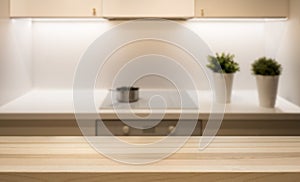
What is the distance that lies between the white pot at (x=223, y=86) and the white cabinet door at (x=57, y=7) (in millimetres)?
852

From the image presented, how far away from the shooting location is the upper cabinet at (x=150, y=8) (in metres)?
2.45

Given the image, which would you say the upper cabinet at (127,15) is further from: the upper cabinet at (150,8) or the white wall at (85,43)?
the white wall at (85,43)

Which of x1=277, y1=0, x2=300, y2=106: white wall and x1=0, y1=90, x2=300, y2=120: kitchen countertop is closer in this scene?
x1=0, y1=90, x2=300, y2=120: kitchen countertop

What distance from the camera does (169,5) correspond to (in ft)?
8.04

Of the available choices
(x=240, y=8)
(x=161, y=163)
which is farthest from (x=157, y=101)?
(x=161, y=163)

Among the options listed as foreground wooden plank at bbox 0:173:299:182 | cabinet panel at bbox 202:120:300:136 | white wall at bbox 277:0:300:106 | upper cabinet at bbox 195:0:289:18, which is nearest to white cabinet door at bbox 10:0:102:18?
upper cabinet at bbox 195:0:289:18

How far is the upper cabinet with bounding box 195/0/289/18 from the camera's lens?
2.48 metres

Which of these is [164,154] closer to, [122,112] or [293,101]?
[122,112]

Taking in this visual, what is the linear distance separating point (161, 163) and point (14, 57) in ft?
6.00

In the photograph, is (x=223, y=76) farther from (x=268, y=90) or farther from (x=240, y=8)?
(x=240, y=8)

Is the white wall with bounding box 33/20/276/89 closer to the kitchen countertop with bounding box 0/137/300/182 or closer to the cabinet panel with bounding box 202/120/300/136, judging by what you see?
the cabinet panel with bounding box 202/120/300/136

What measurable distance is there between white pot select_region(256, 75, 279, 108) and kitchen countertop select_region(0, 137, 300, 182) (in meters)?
1.13

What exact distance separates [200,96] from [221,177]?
1.83 m

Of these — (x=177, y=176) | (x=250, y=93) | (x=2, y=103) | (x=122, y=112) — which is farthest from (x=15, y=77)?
(x=177, y=176)
